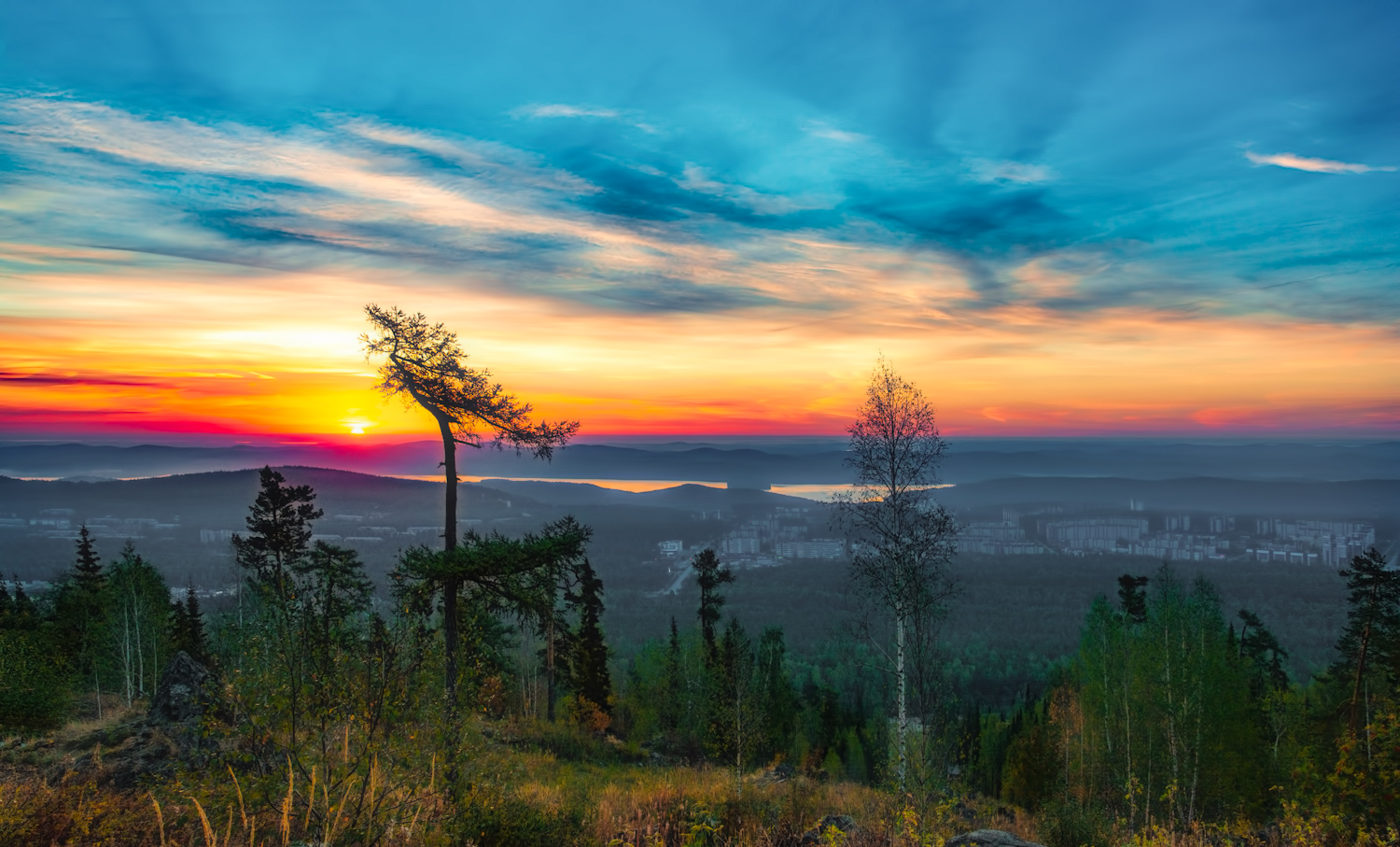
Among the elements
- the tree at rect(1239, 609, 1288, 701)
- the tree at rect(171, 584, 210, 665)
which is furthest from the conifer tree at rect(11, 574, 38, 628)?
the tree at rect(1239, 609, 1288, 701)

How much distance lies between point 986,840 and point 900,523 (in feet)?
31.7

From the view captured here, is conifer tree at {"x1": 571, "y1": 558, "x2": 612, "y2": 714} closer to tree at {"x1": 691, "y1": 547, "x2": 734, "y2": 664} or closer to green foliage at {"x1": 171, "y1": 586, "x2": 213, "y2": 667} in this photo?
tree at {"x1": 691, "y1": 547, "x2": 734, "y2": 664}

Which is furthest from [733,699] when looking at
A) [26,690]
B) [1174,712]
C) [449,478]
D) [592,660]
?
[26,690]

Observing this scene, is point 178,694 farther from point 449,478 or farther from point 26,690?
point 26,690

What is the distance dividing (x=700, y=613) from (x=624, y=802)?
2608cm

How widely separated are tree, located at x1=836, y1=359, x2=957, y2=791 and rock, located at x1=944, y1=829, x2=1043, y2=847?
7.88 m

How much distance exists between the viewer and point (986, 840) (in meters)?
9.66

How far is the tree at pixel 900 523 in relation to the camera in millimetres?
18094

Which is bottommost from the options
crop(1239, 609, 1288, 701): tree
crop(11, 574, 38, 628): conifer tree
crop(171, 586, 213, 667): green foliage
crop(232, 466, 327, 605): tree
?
crop(1239, 609, 1288, 701): tree

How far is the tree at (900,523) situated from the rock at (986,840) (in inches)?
310

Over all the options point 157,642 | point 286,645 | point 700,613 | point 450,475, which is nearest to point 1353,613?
point 700,613

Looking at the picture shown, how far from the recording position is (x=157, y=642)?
38.3 meters

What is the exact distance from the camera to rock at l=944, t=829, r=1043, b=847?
950cm

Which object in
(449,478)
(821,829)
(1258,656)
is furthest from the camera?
(1258,656)
